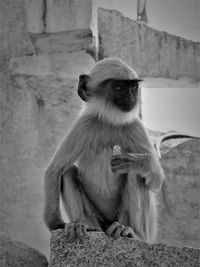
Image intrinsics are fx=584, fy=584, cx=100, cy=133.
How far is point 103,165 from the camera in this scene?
4.25m

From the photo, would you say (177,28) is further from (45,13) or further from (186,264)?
(186,264)

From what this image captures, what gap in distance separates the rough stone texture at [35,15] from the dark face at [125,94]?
2.87 metres

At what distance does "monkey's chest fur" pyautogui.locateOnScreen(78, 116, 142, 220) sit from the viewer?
4.26 m

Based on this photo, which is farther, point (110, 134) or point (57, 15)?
point (57, 15)

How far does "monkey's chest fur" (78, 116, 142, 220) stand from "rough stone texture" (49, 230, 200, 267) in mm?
816

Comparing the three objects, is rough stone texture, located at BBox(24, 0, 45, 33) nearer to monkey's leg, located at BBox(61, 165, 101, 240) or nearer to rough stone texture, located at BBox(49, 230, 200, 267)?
Answer: monkey's leg, located at BBox(61, 165, 101, 240)

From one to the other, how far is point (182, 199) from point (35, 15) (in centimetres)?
287

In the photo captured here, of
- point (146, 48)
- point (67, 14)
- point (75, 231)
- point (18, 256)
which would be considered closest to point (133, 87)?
point (75, 231)

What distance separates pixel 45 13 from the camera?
7133mm

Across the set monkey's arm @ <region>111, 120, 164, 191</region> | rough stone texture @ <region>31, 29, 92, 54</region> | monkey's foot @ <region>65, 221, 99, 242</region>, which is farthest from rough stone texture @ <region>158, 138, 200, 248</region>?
monkey's foot @ <region>65, 221, 99, 242</region>

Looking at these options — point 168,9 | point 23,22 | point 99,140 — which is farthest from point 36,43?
point 99,140

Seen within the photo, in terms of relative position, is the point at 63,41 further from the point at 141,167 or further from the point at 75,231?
the point at 75,231

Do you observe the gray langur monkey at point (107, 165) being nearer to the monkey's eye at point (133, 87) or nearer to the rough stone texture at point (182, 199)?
the monkey's eye at point (133, 87)

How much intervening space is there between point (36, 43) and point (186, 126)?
278 cm
